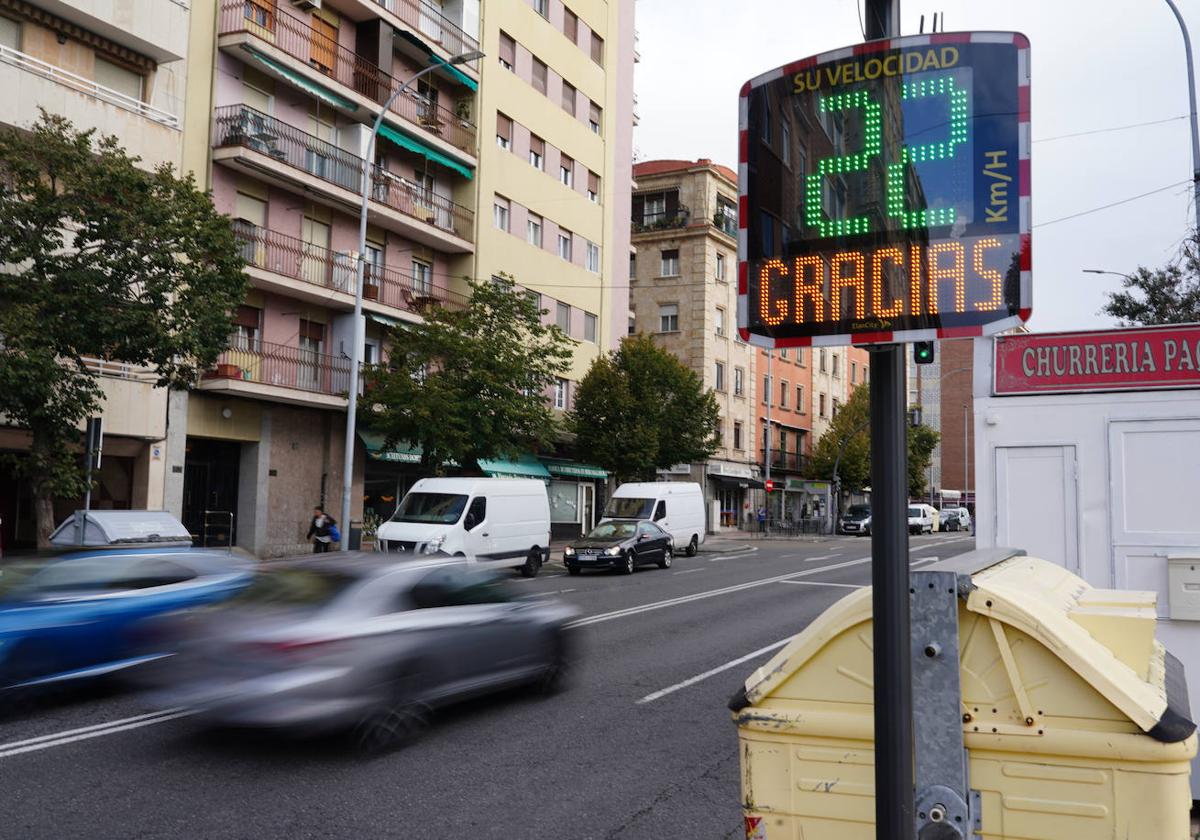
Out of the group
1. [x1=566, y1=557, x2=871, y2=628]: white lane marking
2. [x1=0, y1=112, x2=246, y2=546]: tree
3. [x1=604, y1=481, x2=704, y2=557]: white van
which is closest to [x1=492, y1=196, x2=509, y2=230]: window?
[x1=604, y1=481, x2=704, y2=557]: white van

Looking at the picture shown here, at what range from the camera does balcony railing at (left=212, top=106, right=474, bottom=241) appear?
83.7 feet

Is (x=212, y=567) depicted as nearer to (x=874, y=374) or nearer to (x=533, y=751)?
(x=533, y=751)

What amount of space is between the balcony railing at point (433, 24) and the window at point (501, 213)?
449 centimetres

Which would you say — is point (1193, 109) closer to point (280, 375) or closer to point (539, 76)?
point (280, 375)

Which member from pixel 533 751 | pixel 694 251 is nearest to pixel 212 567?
pixel 533 751

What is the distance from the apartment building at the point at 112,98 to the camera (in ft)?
69.8

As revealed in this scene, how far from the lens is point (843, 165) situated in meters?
2.94

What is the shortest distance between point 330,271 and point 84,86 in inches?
312

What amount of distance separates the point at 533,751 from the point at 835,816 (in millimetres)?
4461

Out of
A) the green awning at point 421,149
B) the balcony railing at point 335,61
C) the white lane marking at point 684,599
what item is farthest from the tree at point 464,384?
the white lane marking at point 684,599

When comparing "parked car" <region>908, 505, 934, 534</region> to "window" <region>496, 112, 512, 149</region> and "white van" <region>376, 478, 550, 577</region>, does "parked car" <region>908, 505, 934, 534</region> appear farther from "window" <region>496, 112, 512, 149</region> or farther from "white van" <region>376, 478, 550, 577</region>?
"white van" <region>376, 478, 550, 577</region>

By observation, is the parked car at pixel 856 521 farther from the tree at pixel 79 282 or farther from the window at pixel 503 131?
the tree at pixel 79 282

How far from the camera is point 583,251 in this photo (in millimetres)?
41312

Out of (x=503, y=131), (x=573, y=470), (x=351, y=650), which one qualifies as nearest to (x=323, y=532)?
(x=573, y=470)
